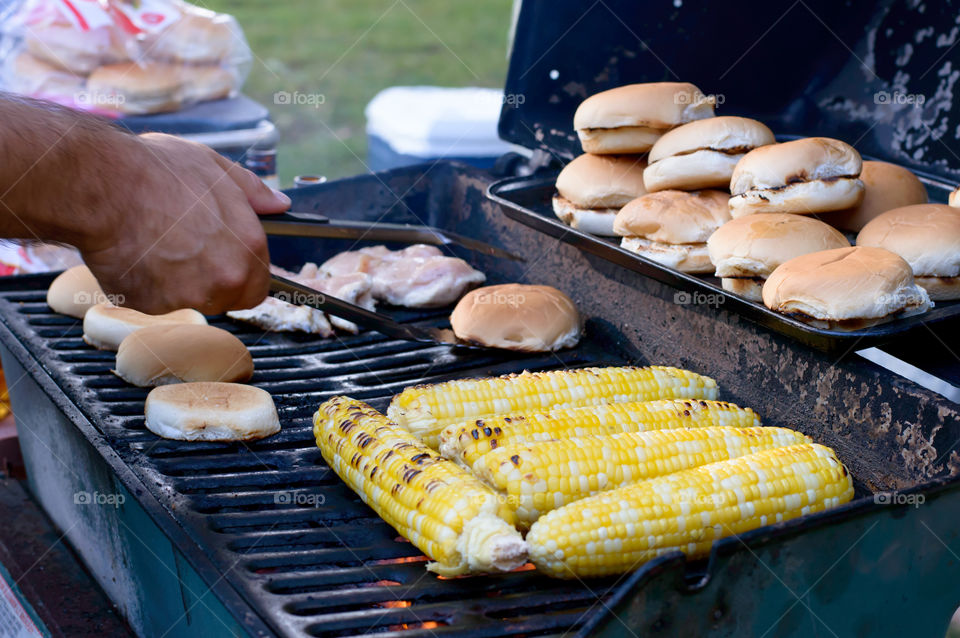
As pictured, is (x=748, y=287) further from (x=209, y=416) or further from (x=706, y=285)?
(x=209, y=416)

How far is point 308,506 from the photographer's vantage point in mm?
2062

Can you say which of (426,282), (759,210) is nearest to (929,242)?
(759,210)

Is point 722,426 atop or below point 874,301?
below

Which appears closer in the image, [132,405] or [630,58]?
[132,405]

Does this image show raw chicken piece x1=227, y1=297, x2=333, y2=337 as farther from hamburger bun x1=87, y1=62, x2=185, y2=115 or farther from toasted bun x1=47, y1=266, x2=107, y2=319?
hamburger bun x1=87, y1=62, x2=185, y2=115

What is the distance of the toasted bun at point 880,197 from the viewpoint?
109 inches

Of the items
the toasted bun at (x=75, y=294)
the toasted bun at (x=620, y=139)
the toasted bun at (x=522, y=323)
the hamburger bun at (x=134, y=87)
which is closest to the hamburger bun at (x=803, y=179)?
the toasted bun at (x=620, y=139)

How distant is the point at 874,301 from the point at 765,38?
1.74 metres

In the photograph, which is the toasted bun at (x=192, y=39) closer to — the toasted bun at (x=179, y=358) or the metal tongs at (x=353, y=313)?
the toasted bun at (x=179, y=358)

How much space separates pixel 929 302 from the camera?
225 centimetres

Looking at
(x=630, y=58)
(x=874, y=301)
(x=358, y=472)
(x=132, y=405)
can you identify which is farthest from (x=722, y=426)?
(x=630, y=58)

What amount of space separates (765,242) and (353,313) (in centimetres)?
119

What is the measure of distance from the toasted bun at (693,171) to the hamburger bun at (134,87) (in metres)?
2.95

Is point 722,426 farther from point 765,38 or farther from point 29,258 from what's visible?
point 29,258
